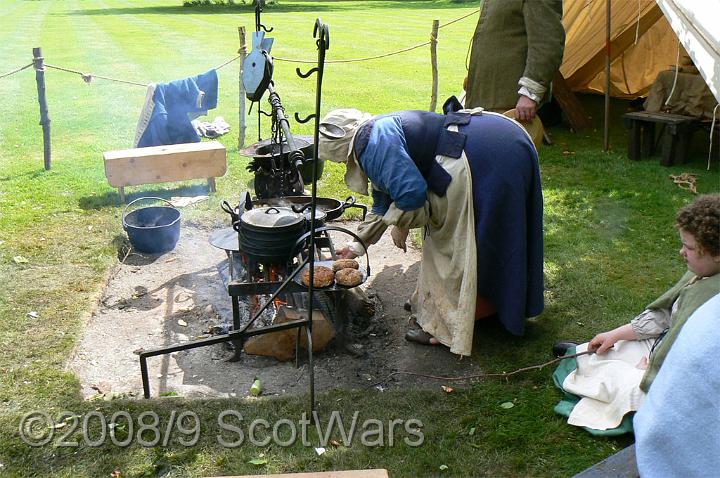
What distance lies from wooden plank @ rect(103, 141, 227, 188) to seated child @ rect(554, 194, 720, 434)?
4.28 meters

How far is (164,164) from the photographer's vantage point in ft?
22.6

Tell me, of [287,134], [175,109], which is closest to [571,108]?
[175,109]

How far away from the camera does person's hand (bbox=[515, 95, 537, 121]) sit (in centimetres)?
504

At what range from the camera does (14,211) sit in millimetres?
6586

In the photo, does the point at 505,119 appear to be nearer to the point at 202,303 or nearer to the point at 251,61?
the point at 251,61

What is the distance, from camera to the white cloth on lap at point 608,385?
135 inches

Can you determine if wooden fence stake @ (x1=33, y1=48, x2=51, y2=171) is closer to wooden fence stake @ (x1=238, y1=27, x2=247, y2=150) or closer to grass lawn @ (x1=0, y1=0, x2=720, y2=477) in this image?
grass lawn @ (x1=0, y1=0, x2=720, y2=477)

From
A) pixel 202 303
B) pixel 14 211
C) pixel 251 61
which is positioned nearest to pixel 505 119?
pixel 251 61

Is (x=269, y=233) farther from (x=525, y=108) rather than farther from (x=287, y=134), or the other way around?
(x=525, y=108)

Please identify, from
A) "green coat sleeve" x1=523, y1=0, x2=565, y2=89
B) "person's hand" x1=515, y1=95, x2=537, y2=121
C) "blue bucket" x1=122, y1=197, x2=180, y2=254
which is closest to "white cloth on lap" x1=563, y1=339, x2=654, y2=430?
"person's hand" x1=515, y1=95, x2=537, y2=121

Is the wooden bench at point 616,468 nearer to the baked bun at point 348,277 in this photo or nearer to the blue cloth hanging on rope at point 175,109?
the baked bun at point 348,277

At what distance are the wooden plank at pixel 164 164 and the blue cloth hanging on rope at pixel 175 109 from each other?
49cm

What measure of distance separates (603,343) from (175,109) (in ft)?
18.1

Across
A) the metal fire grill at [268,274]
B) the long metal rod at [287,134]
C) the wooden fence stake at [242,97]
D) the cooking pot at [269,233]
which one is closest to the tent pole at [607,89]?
the wooden fence stake at [242,97]
